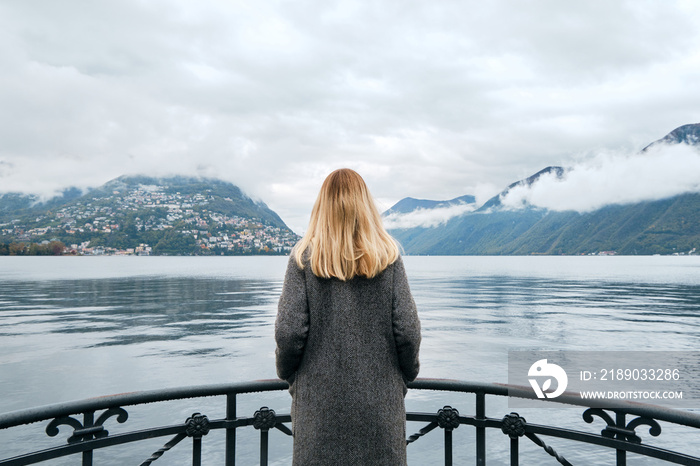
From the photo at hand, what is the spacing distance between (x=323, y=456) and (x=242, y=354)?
28.0m

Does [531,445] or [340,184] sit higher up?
[340,184]

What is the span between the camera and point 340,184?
7.72 ft

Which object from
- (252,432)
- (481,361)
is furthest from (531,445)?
(252,432)

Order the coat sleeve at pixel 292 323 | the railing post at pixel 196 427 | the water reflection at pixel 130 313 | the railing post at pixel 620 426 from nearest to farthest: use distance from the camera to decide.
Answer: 1. the coat sleeve at pixel 292 323
2. the railing post at pixel 620 426
3. the railing post at pixel 196 427
4. the water reflection at pixel 130 313

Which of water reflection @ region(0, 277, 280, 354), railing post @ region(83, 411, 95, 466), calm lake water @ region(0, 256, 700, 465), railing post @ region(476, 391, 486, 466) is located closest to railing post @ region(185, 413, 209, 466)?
railing post @ region(83, 411, 95, 466)

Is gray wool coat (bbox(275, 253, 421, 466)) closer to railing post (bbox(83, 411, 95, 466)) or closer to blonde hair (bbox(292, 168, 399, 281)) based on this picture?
blonde hair (bbox(292, 168, 399, 281))

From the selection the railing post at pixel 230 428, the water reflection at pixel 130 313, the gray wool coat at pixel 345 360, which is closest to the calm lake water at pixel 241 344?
the water reflection at pixel 130 313

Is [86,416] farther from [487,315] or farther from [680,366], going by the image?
[487,315]

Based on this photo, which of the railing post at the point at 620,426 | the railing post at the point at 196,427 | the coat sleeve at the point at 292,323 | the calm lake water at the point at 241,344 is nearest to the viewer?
the coat sleeve at the point at 292,323

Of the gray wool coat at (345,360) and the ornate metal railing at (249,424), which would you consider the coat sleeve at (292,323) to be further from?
the ornate metal railing at (249,424)

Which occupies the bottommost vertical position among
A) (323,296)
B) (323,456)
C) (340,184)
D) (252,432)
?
(252,432)

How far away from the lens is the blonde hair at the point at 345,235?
215cm

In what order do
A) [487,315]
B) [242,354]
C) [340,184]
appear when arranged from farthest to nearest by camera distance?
[487,315], [242,354], [340,184]

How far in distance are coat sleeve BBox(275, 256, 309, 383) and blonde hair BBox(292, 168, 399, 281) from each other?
0.10 metres
